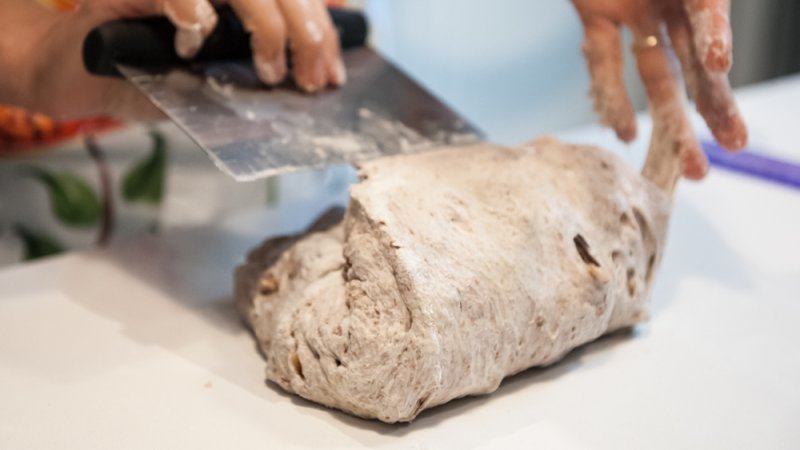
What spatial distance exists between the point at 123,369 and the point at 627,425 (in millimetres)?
661

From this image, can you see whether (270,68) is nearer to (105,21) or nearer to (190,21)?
(190,21)

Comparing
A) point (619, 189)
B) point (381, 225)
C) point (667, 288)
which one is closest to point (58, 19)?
point (381, 225)

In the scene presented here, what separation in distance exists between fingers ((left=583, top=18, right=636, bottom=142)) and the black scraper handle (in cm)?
56

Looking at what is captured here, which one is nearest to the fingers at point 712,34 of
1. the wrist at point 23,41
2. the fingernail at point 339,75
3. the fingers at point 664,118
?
the fingers at point 664,118

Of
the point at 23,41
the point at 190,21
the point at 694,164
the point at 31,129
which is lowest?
the point at 31,129

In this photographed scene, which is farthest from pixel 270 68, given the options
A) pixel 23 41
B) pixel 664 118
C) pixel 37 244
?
pixel 37 244

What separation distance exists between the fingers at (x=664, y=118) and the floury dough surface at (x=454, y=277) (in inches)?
2.1

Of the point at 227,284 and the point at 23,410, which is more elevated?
the point at 23,410

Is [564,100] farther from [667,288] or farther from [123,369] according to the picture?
[123,369]

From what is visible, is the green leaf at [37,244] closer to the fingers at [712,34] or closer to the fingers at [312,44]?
the fingers at [312,44]

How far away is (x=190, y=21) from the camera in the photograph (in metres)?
1.19

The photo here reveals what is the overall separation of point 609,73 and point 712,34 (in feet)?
Result: 0.58

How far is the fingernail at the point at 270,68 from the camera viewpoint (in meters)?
1.26

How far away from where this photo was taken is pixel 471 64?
2377 mm
